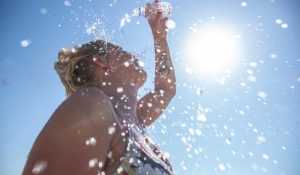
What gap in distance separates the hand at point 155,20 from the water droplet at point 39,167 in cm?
349

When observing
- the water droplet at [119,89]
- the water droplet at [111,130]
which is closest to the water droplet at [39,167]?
the water droplet at [111,130]

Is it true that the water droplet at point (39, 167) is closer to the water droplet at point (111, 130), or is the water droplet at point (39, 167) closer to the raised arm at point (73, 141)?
the raised arm at point (73, 141)

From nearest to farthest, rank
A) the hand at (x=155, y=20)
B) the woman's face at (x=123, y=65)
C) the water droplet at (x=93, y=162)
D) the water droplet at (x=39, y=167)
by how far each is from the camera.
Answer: the water droplet at (x=39, y=167), the water droplet at (x=93, y=162), the woman's face at (x=123, y=65), the hand at (x=155, y=20)

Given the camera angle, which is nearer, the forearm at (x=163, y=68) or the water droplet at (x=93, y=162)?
the water droplet at (x=93, y=162)

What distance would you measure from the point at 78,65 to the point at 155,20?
181 cm

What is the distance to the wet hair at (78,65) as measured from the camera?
3989 mm

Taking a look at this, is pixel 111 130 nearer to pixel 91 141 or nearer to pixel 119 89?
pixel 91 141

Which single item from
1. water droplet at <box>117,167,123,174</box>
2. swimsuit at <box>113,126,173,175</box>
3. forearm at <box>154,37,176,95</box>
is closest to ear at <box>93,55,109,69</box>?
swimsuit at <box>113,126,173,175</box>

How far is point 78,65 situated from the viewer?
4.07m

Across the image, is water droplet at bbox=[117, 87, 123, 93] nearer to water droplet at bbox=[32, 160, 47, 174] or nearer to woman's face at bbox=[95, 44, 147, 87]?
woman's face at bbox=[95, 44, 147, 87]

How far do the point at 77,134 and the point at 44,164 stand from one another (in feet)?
0.95

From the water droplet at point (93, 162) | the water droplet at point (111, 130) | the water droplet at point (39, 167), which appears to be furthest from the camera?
the water droplet at point (111, 130)

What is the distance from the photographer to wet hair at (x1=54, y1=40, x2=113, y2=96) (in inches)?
157

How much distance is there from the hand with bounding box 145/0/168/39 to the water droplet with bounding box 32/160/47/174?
3.49 m
